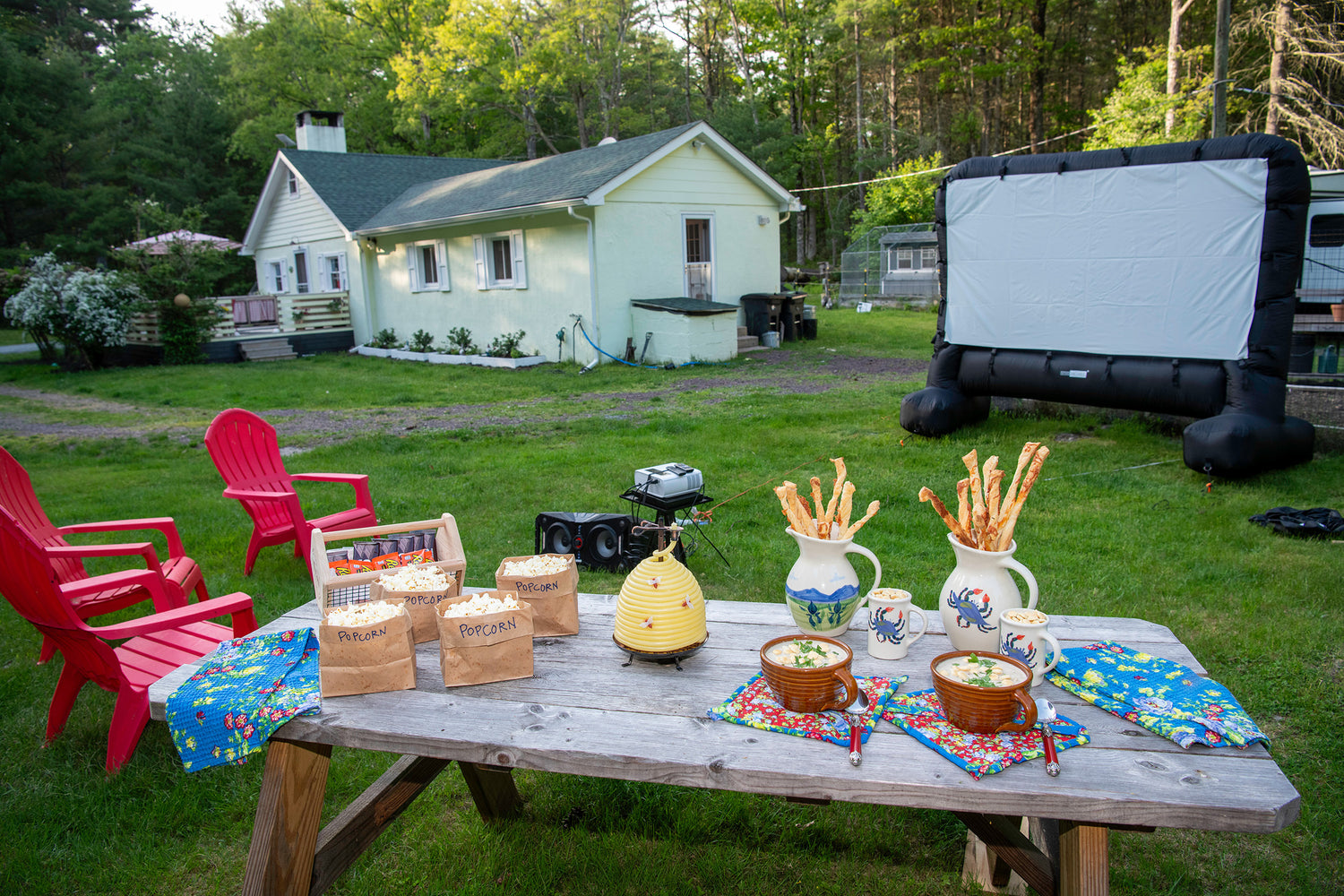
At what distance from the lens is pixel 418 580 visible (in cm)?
221

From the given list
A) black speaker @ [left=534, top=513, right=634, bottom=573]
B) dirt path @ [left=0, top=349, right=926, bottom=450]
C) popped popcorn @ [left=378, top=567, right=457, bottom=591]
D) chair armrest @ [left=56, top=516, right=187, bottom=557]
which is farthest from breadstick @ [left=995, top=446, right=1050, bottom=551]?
dirt path @ [left=0, top=349, right=926, bottom=450]

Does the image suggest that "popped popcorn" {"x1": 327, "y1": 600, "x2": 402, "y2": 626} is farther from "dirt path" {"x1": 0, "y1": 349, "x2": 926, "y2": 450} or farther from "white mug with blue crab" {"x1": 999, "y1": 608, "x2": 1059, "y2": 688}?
"dirt path" {"x1": 0, "y1": 349, "x2": 926, "y2": 450}

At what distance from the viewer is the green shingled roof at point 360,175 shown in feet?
65.8

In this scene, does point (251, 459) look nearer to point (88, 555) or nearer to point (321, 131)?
point (88, 555)

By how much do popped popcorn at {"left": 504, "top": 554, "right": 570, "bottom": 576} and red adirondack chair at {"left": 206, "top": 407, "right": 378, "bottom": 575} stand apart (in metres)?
2.82

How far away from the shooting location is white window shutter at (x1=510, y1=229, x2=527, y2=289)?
16.0m

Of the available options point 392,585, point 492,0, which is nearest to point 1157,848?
point 392,585

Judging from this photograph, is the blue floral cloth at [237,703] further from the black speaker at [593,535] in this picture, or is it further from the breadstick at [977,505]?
the black speaker at [593,535]

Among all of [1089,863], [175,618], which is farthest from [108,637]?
[1089,863]

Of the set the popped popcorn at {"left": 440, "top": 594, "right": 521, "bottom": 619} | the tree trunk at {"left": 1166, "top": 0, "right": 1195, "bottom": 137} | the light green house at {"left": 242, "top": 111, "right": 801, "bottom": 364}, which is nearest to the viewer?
the popped popcorn at {"left": 440, "top": 594, "right": 521, "bottom": 619}

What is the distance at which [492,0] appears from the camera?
2900 cm

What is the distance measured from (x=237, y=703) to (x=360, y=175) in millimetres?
22278

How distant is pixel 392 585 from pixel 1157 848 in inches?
96.8

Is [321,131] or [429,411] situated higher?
[321,131]
